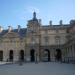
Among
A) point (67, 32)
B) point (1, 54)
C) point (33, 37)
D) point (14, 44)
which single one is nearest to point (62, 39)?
point (67, 32)

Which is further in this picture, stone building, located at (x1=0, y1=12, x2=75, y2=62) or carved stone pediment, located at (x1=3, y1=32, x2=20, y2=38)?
carved stone pediment, located at (x1=3, y1=32, x2=20, y2=38)

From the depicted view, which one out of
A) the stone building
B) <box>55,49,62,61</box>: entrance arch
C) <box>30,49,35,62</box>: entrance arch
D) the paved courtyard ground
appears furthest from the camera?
<box>55,49,62,61</box>: entrance arch

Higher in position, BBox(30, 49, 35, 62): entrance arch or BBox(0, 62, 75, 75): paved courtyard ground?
BBox(30, 49, 35, 62): entrance arch

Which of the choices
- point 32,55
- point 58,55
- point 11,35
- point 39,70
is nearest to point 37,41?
point 32,55

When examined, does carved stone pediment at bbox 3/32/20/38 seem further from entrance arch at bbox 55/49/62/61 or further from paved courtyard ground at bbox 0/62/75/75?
paved courtyard ground at bbox 0/62/75/75

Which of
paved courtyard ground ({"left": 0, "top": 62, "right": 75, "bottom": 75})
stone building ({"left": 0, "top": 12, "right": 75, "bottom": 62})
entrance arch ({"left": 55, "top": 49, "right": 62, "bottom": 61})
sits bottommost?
paved courtyard ground ({"left": 0, "top": 62, "right": 75, "bottom": 75})

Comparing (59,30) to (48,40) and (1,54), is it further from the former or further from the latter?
(1,54)

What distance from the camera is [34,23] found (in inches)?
2530

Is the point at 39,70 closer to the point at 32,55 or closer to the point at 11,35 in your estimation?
the point at 32,55

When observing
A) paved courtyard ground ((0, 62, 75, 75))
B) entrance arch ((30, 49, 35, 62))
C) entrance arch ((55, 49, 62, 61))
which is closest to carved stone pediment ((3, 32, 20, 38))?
entrance arch ((30, 49, 35, 62))

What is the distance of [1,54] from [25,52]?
9.60 m

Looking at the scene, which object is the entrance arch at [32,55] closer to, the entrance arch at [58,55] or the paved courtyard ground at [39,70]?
the entrance arch at [58,55]

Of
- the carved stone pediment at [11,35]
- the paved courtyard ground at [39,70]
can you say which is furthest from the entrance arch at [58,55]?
the paved courtyard ground at [39,70]

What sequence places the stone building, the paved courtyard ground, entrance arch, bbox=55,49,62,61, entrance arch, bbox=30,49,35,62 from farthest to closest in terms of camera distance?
entrance arch, bbox=55,49,62,61 < entrance arch, bbox=30,49,35,62 < the stone building < the paved courtyard ground
